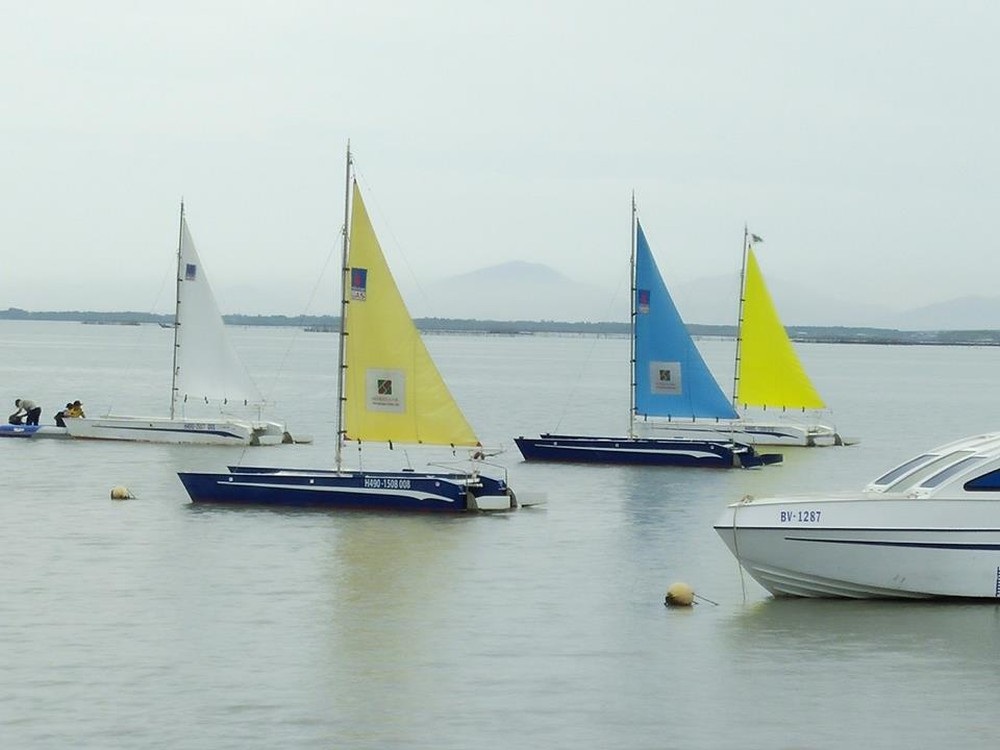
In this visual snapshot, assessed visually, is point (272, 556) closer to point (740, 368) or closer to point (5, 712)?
point (5, 712)

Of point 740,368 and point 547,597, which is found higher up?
point 740,368

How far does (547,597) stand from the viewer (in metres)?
30.4

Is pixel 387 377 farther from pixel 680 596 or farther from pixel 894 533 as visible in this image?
pixel 894 533

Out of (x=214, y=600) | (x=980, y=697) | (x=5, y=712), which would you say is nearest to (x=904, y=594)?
(x=980, y=697)

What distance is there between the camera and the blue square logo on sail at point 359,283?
136 ft

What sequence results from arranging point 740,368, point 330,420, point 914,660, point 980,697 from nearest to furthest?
1. point 980,697
2. point 914,660
3. point 740,368
4. point 330,420

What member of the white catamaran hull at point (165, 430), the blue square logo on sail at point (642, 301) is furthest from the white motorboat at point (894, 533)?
the white catamaran hull at point (165, 430)

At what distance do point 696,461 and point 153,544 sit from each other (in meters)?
25.3

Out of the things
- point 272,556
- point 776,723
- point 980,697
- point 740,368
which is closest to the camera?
point 776,723

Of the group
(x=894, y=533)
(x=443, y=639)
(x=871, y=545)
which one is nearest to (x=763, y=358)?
(x=871, y=545)

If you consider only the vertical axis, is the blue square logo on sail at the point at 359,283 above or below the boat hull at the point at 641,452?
above

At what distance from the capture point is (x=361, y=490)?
41375 millimetres

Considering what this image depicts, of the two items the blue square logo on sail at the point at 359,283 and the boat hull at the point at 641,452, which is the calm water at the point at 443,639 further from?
the boat hull at the point at 641,452

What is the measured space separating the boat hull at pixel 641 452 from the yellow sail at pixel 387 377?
55.5 feet
